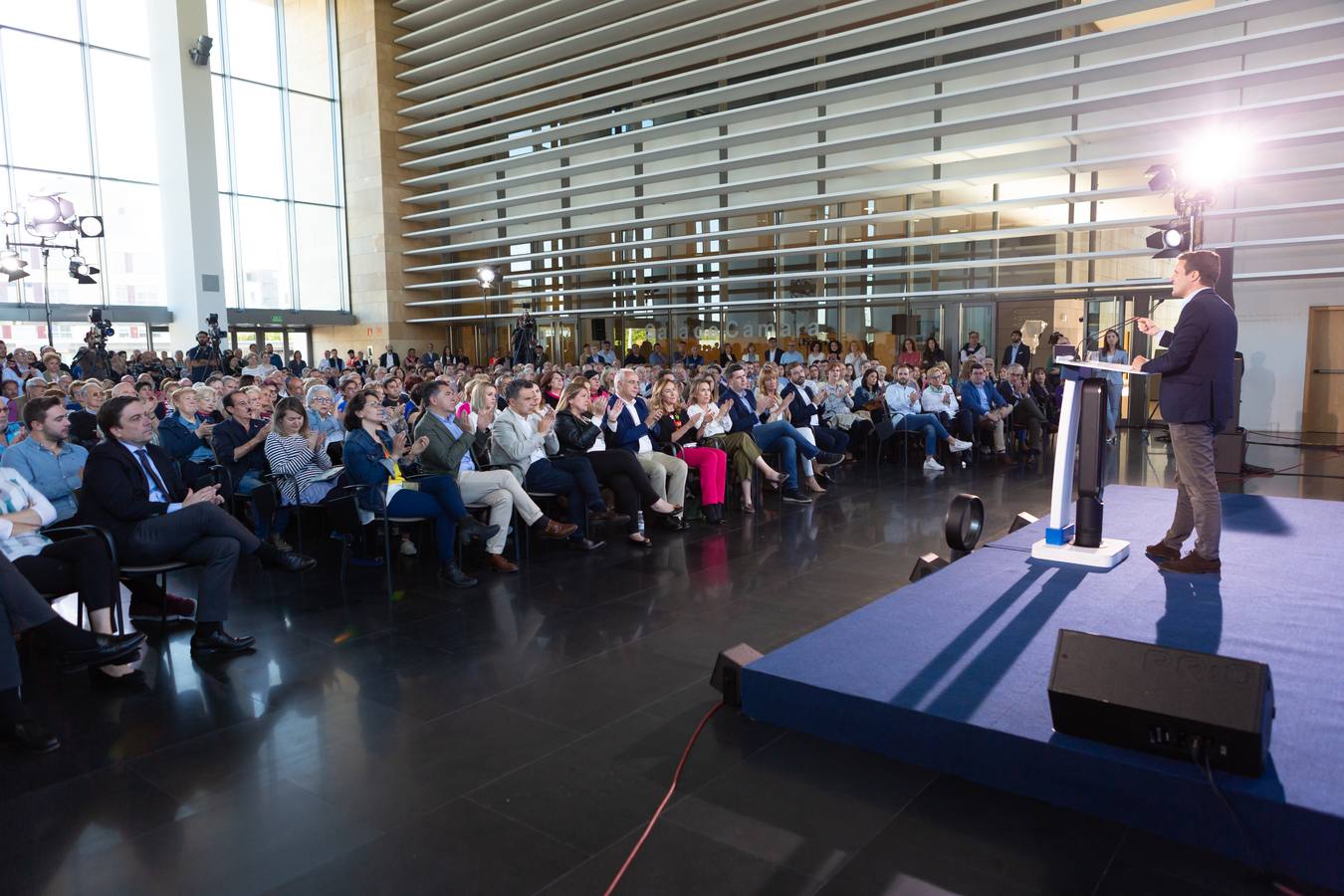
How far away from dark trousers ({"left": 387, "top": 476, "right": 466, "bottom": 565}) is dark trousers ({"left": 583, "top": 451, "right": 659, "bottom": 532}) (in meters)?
1.15

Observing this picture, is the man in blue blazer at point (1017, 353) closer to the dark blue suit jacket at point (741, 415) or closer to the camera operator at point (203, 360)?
the dark blue suit jacket at point (741, 415)

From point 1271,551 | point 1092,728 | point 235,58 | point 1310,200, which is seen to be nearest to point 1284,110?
point 1310,200

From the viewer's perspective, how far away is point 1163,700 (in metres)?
2.22

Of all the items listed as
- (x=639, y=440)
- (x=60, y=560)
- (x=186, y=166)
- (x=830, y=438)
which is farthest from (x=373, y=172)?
(x=60, y=560)

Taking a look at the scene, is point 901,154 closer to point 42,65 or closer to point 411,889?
point 411,889

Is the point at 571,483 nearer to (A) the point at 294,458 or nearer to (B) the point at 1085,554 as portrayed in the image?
(A) the point at 294,458

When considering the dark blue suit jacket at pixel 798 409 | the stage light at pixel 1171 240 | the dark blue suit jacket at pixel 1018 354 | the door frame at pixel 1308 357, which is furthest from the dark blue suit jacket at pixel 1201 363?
the door frame at pixel 1308 357

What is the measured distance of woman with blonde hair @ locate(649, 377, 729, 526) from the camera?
6.32 m

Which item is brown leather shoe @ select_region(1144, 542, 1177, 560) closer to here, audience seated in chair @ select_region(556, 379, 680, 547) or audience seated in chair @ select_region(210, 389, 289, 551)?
audience seated in chair @ select_region(556, 379, 680, 547)

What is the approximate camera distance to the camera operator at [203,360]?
1357 cm

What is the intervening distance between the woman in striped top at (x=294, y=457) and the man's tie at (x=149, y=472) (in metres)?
1.17

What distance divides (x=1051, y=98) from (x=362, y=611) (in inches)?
444

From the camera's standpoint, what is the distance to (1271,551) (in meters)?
4.24

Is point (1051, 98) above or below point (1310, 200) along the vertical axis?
above
